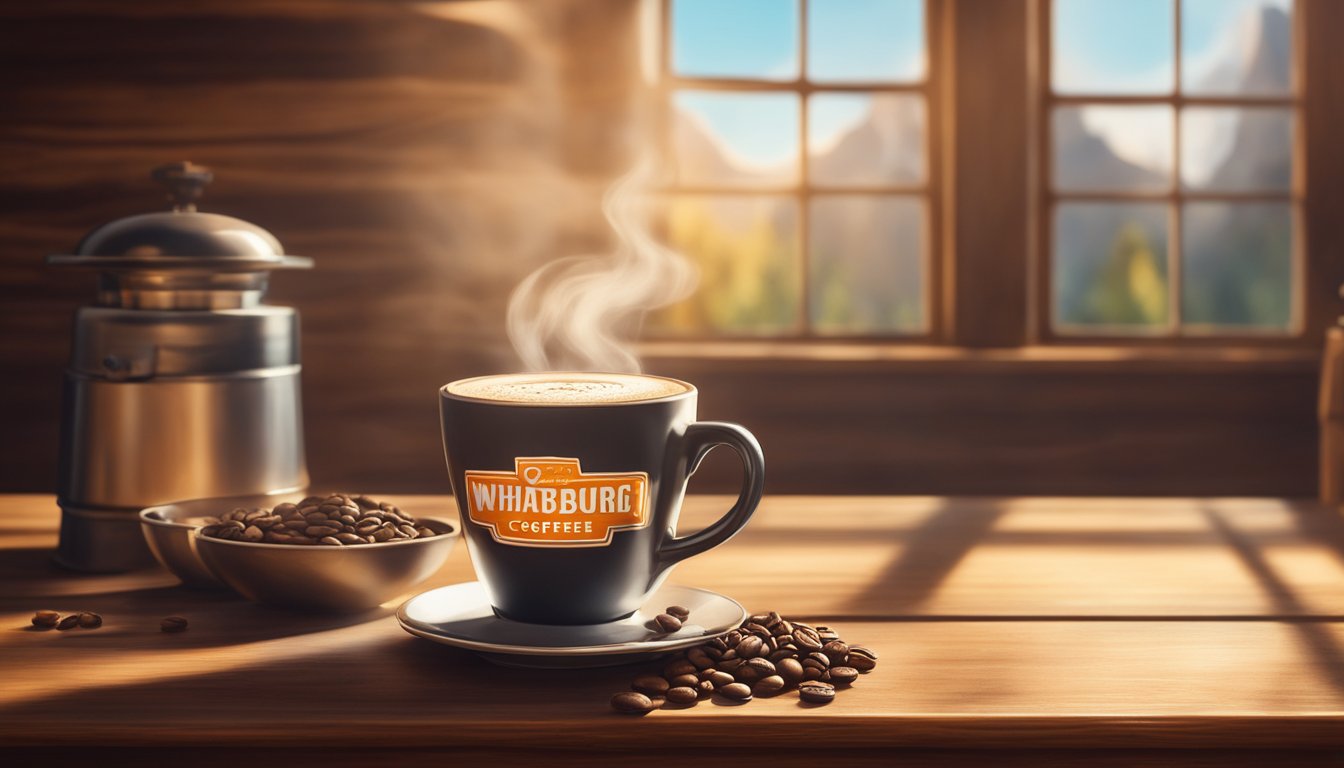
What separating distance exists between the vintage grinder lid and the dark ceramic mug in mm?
325

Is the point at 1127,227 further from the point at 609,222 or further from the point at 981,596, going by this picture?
the point at 981,596

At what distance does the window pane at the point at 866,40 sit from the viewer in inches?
94.1

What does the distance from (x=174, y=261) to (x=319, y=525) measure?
A: 0.27m

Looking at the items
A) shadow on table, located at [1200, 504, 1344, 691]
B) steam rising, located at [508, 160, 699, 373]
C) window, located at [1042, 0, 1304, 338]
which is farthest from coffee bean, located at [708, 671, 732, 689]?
window, located at [1042, 0, 1304, 338]

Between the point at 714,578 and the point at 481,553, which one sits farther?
the point at 714,578

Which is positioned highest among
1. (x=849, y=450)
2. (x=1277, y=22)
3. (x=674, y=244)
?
(x=1277, y=22)

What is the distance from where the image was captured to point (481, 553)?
0.72 m

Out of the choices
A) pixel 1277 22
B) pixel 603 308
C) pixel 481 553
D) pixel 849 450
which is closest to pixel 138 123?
pixel 603 308

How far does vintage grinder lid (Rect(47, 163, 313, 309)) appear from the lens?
946 millimetres

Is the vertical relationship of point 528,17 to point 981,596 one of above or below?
above

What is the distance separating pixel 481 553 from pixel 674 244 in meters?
1.75

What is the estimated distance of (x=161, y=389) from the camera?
36.5 inches

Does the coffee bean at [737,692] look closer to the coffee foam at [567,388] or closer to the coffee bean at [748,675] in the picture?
the coffee bean at [748,675]

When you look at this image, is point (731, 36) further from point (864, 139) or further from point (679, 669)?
point (679, 669)
